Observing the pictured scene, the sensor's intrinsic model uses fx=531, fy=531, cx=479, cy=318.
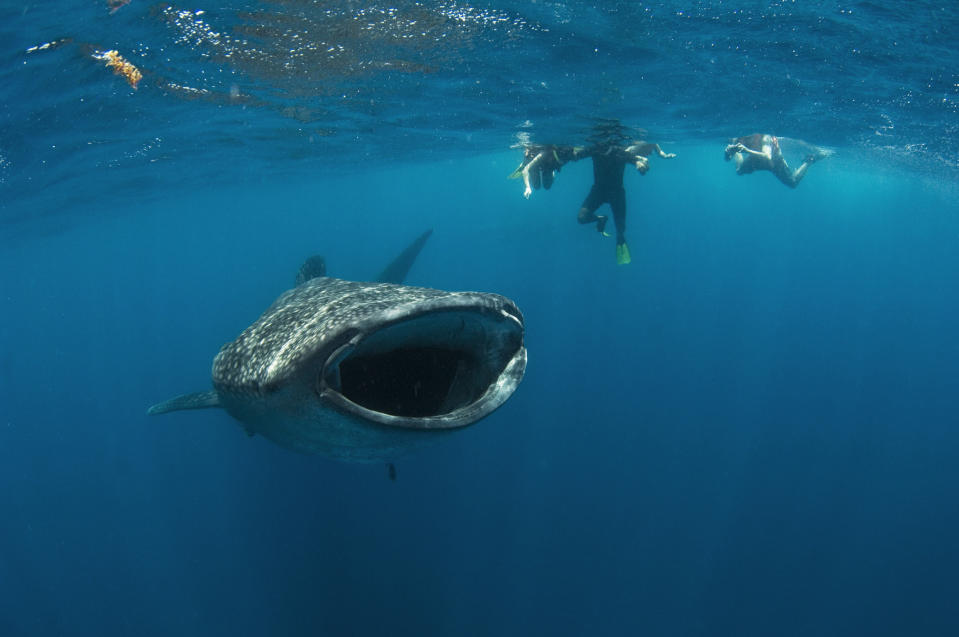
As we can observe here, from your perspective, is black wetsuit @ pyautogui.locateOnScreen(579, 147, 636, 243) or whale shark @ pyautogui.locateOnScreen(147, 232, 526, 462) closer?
whale shark @ pyautogui.locateOnScreen(147, 232, 526, 462)

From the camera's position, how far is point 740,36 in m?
10.2

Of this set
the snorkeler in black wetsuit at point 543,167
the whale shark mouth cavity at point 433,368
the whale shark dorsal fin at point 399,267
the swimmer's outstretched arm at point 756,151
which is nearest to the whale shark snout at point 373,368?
the whale shark mouth cavity at point 433,368

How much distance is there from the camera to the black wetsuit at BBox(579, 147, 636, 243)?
44.9 ft

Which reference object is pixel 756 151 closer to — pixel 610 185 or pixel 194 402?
pixel 610 185

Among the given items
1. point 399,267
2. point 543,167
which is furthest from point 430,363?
point 543,167

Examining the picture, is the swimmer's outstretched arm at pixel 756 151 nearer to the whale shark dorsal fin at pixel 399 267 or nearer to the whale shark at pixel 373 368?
the whale shark dorsal fin at pixel 399 267

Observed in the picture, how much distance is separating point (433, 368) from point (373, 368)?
46cm

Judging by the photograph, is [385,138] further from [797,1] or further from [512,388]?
[512,388]

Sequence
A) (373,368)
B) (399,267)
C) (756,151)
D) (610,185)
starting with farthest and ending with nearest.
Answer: (756,151) < (610,185) < (399,267) < (373,368)

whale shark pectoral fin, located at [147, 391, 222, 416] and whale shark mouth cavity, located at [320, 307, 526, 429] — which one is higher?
whale shark mouth cavity, located at [320, 307, 526, 429]

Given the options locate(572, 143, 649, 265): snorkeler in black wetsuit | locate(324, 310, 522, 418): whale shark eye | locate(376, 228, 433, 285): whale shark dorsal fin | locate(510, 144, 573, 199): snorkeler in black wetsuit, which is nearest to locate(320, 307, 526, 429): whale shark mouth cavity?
locate(324, 310, 522, 418): whale shark eye

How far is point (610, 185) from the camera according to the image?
13836 millimetres

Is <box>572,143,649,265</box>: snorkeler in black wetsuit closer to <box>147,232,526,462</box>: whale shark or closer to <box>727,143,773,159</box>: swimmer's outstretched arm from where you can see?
<box>727,143,773,159</box>: swimmer's outstretched arm

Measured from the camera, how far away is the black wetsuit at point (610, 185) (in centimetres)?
1370
